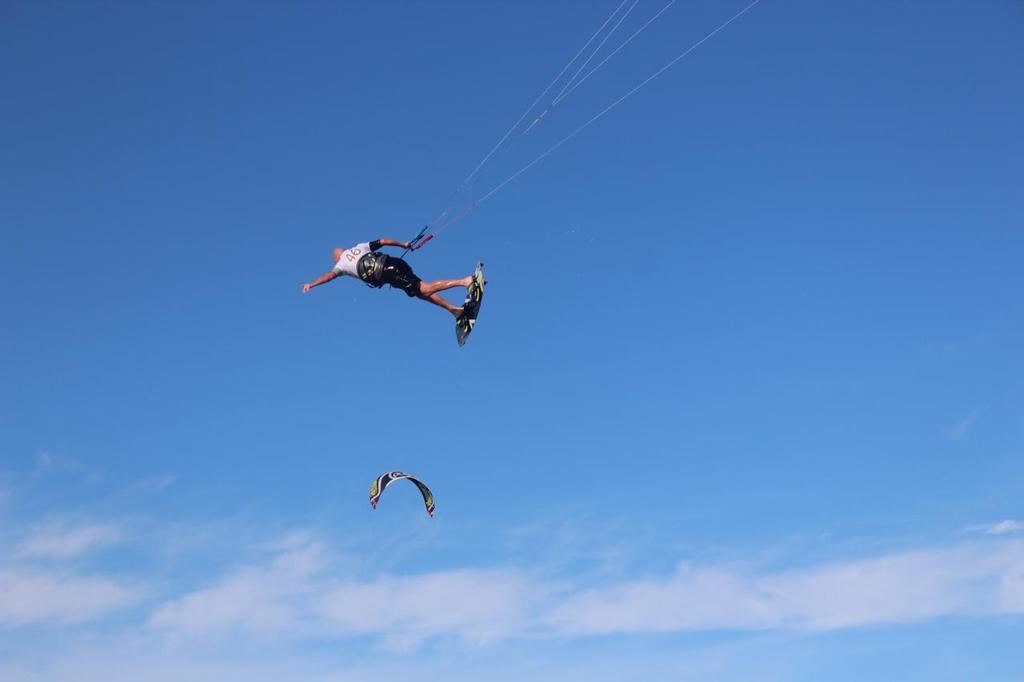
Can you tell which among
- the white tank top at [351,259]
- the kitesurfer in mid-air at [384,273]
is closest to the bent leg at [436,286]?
the kitesurfer in mid-air at [384,273]

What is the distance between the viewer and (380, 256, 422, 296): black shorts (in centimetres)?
1997

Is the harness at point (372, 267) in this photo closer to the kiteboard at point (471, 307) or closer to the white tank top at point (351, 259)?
the white tank top at point (351, 259)

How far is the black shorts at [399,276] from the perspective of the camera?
1997 centimetres

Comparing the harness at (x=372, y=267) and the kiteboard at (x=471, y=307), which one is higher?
the harness at (x=372, y=267)

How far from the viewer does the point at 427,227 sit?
63.1 ft

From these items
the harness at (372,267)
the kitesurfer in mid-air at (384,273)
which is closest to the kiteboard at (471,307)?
the kitesurfer in mid-air at (384,273)

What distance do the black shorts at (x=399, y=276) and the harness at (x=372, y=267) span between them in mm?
66

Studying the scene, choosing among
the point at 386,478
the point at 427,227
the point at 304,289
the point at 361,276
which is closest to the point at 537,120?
the point at 427,227

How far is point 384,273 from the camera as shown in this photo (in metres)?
20.0

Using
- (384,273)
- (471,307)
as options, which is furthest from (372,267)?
(471,307)

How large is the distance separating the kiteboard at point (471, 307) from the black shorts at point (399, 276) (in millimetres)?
1169

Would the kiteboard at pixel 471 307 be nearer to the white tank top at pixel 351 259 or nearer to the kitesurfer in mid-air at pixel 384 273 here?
the kitesurfer in mid-air at pixel 384 273

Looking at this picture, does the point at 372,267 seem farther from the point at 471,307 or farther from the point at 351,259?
the point at 471,307

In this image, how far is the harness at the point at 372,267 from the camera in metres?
19.9
